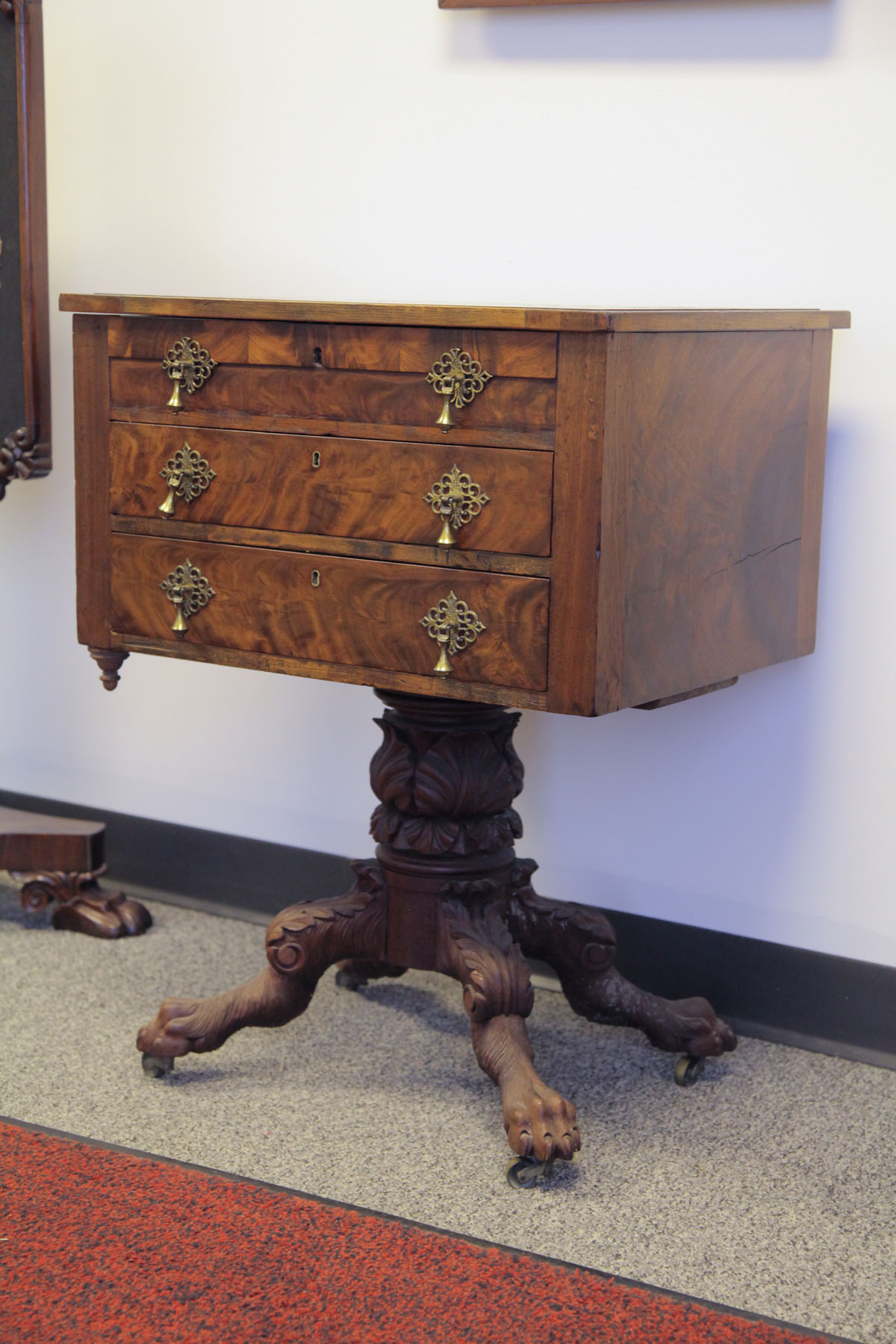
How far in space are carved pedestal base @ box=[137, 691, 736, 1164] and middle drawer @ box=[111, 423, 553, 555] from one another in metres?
0.26

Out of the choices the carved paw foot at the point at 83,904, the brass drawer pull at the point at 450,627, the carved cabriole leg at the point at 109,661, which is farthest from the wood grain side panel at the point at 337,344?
the carved paw foot at the point at 83,904

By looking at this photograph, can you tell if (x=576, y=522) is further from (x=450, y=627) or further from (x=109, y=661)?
(x=109, y=661)

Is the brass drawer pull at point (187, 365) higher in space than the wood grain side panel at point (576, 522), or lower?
higher

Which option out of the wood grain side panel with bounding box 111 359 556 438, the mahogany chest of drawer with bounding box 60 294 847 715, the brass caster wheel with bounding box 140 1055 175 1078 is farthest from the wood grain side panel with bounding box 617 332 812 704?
the brass caster wheel with bounding box 140 1055 175 1078

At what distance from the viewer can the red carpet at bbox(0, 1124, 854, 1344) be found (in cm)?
141

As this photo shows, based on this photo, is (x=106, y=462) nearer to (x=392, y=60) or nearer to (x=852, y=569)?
(x=392, y=60)

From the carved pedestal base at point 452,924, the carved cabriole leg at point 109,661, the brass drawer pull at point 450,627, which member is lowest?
the carved pedestal base at point 452,924

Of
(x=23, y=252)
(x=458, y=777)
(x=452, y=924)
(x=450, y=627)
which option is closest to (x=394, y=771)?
(x=458, y=777)

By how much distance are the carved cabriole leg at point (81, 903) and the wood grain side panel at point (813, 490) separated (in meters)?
1.14

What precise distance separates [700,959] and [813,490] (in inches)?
26.9

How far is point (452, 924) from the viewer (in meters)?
1.90

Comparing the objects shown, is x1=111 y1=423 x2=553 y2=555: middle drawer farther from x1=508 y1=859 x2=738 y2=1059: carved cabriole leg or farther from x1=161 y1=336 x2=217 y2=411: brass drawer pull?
x1=508 y1=859 x2=738 y2=1059: carved cabriole leg

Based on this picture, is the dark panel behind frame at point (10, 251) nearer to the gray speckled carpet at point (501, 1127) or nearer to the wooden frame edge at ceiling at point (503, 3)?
the wooden frame edge at ceiling at point (503, 3)

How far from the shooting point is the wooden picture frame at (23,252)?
2.30m
